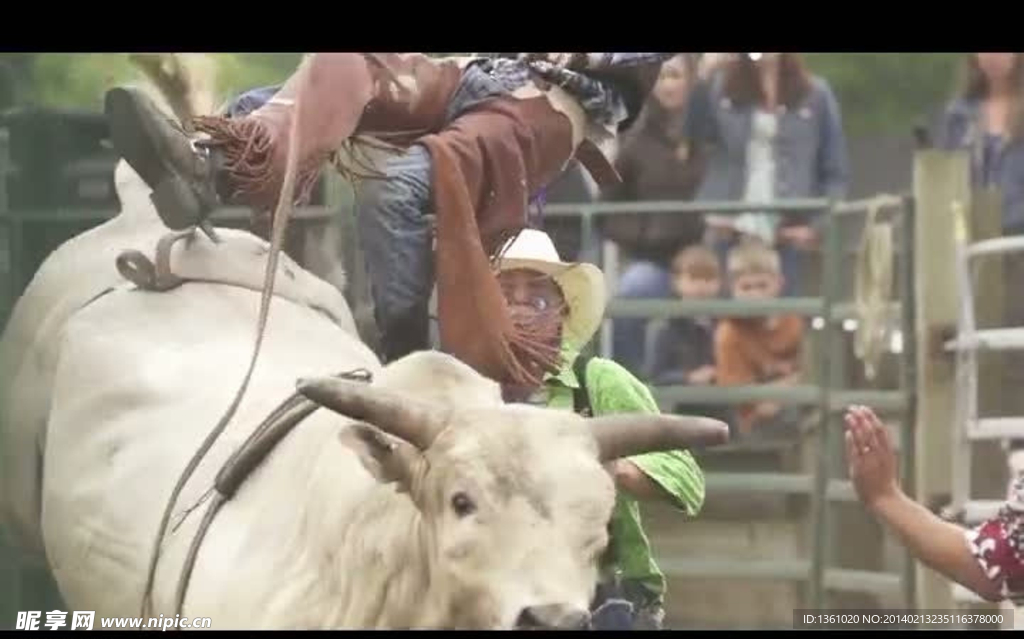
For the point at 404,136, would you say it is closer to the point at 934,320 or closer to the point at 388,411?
the point at 388,411

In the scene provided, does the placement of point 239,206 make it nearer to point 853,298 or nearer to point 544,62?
point 544,62

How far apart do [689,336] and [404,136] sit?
0.60m

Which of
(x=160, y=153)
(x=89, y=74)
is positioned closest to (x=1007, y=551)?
(x=160, y=153)

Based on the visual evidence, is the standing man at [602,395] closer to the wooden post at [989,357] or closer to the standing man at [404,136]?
the standing man at [404,136]

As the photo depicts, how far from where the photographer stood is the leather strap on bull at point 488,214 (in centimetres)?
452

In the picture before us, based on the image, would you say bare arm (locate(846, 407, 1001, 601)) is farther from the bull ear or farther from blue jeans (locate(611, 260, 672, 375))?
the bull ear

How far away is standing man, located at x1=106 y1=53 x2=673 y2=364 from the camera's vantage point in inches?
179

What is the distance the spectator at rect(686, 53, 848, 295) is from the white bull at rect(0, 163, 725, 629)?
0.40 metres

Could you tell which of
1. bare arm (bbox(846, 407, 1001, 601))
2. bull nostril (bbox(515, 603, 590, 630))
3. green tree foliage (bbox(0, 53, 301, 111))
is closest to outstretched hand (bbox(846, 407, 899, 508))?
bare arm (bbox(846, 407, 1001, 601))

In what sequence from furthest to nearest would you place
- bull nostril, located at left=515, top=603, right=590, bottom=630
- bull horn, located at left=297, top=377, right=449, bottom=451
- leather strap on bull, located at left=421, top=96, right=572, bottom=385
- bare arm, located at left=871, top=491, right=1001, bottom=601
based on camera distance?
1. leather strap on bull, located at left=421, top=96, right=572, bottom=385
2. bare arm, located at left=871, top=491, right=1001, bottom=601
3. bull horn, located at left=297, top=377, right=449, bottom=451
4. bull nostril, located at left=515, top=603, right=590, bottom=630

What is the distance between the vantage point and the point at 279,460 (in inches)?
175

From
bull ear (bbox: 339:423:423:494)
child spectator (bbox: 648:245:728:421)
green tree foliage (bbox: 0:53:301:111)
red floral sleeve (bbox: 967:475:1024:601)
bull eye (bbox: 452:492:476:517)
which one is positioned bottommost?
red floral sleeve (bbox: 967:475:1024:601)
